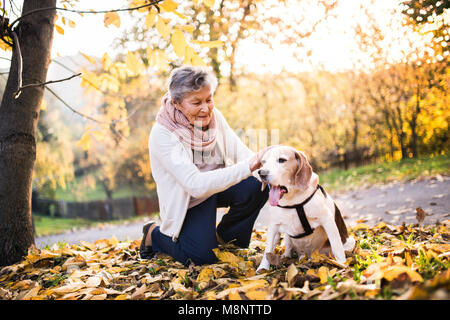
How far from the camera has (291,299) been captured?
1.82 metres

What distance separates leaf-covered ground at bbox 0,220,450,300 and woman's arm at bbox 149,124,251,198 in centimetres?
59

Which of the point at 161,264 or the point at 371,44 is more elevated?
the point at 371,44

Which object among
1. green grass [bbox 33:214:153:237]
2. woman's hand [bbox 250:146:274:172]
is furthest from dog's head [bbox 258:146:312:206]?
green grass [bbox 33:214:153:237]

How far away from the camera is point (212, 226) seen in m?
3.08

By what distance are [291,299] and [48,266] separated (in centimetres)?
254

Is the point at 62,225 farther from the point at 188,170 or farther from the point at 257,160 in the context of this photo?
the point at 257,160

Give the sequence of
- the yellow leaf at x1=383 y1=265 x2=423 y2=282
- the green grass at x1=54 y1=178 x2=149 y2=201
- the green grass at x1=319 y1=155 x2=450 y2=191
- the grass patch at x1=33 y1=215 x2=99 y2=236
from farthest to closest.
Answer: the green grass at x1=54 y1=178 x2=149 y2=201
the grass patch at x1=33 y1=215 x2=99 y2=236
the green grass at x1=319 y1=155 x2=450 y2=191
the yellow leaf at x1=383 y1=265 x2=423 y2=282

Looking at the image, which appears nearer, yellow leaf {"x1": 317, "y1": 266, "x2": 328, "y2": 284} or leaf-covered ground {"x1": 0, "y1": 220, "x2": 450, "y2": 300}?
leaf-covered ground {"x1": 0, "y1": 220, "x2": 450, "y2": 300}

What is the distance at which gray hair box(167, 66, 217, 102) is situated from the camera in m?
2.94

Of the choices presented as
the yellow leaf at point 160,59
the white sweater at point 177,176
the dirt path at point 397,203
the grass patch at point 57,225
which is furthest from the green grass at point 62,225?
the yellow leaf at point 160,59

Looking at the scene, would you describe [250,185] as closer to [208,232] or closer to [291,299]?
[208,232]

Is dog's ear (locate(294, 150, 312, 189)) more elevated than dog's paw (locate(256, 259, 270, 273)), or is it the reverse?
dog's ear (locate(294, 150, 312, 189))

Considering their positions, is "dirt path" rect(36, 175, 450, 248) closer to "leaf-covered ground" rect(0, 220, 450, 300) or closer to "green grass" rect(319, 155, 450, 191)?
"green grass" rect(319, 155, 450, 191)
